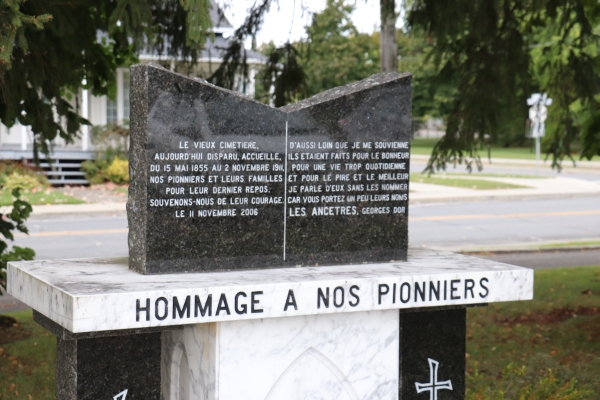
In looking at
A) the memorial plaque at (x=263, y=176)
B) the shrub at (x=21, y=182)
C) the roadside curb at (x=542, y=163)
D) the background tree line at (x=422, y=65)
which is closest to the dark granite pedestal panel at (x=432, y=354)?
the memorial plaque at (x=263, y=176)

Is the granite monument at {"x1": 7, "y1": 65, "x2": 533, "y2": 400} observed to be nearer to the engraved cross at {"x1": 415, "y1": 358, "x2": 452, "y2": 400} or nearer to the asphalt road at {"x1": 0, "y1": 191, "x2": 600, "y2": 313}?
the engraved cross at {"x1": 415, "y1": 358, "x2": 452, "y2": 400}

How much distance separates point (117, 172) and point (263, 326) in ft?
61.1

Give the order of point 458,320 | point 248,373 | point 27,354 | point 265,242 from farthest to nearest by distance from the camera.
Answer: point 27,354, point 458,320, point 265,242, point 248,373

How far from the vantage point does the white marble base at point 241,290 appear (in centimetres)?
398

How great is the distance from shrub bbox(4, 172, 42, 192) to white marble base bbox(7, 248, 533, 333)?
1595 centimetres

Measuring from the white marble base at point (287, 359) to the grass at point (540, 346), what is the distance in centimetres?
91

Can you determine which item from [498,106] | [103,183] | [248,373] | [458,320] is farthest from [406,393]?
[103,183]

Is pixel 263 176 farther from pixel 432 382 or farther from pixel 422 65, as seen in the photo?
pixel 422 65

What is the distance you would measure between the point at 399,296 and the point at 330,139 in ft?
3.28

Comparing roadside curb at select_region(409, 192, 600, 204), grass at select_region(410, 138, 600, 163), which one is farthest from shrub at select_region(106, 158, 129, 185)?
grass at select_region(410, 138, 600, 163)

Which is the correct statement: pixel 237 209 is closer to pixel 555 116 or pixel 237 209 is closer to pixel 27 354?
pixel 27 354

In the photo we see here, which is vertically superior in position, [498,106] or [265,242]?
[498,106]

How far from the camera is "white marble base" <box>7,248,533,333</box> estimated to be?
13.0 ft

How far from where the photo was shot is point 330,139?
15.9ft
